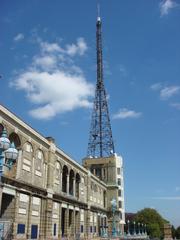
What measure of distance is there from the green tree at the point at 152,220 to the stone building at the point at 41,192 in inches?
1822

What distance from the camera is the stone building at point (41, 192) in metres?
34.8

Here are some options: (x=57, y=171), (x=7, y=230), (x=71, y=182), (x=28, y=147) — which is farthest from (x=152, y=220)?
(x=7, y=230)

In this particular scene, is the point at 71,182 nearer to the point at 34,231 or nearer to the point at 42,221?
the point at 42,221

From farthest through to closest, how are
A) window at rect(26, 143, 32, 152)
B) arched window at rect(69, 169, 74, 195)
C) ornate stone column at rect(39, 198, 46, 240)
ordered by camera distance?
arched window at rect(69, 169, 74, 195)
ornate stone column at rect(39, 198, 46, 240)
window at rect(26, 143, 32, 152)

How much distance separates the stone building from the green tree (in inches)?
1822

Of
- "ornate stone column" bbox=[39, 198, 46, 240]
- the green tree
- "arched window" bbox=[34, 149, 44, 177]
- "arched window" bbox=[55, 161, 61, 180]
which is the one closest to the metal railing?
"ornate stone column" bbox=[39, 198, 46, 240]

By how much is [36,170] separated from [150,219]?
271ft

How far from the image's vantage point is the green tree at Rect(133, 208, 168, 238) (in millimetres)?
108875

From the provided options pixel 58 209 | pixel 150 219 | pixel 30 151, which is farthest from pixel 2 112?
pixel 150 219

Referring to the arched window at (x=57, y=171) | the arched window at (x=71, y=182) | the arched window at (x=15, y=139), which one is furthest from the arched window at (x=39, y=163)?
the arched window at (x=71, y=182)

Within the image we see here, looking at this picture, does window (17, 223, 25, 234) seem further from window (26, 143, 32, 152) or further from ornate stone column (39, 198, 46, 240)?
window (26, 143, 32, 152)

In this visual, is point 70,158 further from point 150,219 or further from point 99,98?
point 150,219

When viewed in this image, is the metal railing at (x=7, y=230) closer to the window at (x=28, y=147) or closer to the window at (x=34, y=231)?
the window at (x=34, y=231)

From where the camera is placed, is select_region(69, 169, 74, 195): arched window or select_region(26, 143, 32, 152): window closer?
select_region(26, 143, 32, 152): window
